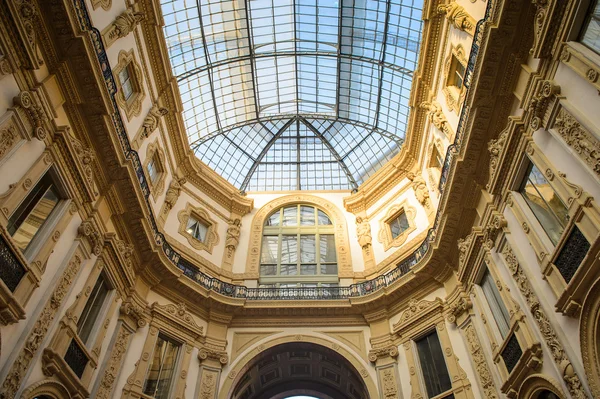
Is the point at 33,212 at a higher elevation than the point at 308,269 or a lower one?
lower

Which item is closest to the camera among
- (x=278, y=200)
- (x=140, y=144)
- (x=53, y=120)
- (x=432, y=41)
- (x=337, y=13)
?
(x=53, y=120)

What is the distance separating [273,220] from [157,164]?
7968mm

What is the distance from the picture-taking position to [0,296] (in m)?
8.08

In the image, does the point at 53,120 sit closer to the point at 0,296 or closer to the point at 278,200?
the point at 0,296

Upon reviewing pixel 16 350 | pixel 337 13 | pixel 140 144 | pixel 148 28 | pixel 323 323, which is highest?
pixel 337 13

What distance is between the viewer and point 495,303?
12.2 m

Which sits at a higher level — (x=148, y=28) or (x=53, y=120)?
(x=148, y=28)

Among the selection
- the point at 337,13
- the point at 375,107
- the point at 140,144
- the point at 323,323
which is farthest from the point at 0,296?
the point at 375,107

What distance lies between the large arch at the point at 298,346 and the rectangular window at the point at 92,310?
545cm

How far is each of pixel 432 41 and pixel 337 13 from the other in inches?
294

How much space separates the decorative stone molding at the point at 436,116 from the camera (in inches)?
640

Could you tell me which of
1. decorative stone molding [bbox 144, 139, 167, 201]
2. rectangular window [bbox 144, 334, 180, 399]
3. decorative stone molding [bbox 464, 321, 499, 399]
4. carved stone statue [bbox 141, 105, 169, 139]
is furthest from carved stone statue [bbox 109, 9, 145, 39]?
decorative stone molding [bbox 464, 321, 499, 399]

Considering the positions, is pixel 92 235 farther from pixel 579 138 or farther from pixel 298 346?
pixel 579 138


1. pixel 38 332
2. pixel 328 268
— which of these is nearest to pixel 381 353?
pixel 328 268
